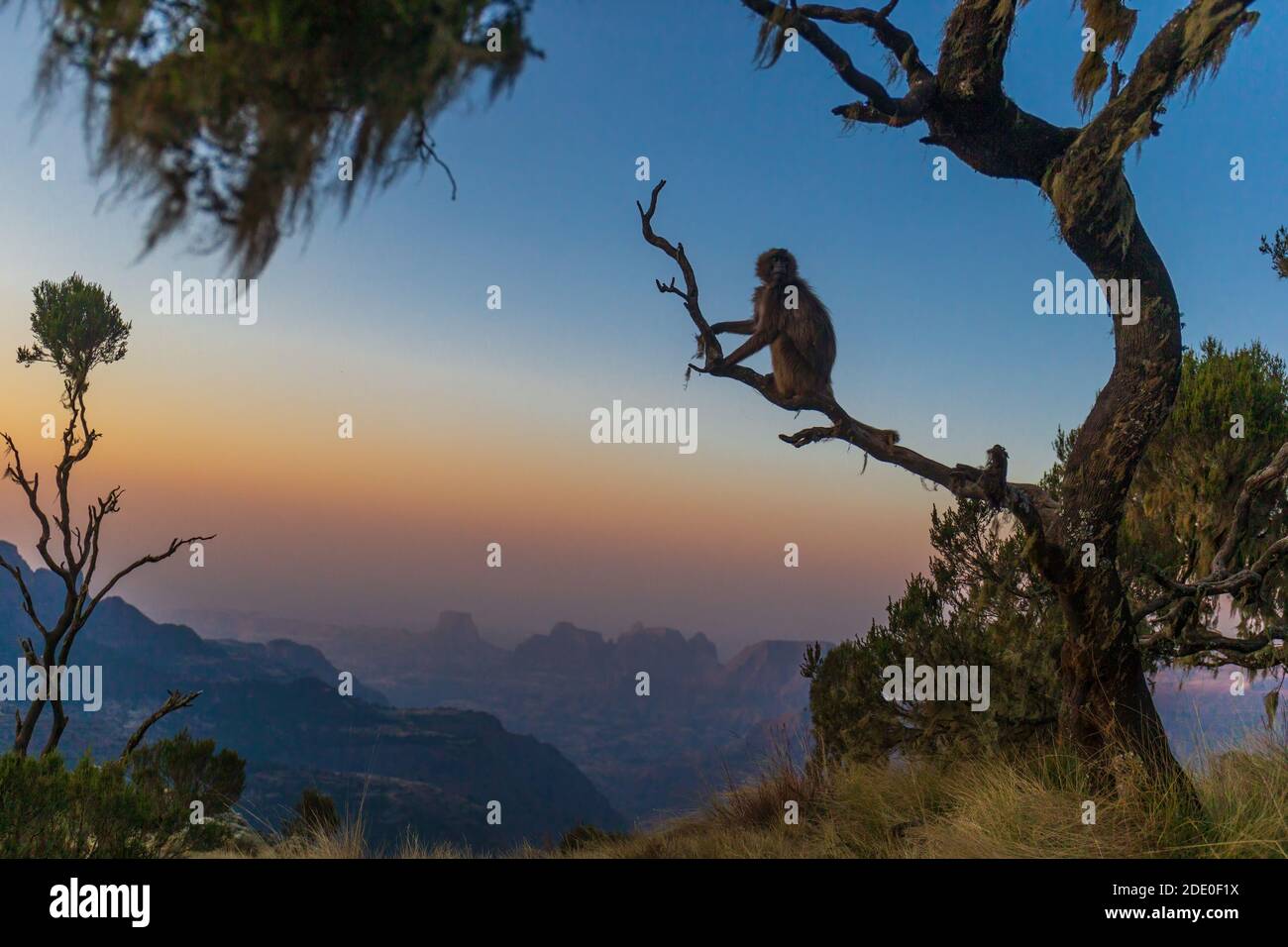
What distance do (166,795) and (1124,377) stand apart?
8579 millimetres

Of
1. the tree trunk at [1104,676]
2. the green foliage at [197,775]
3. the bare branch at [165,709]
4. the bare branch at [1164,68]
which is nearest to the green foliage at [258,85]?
the bare branch at [1164,68]

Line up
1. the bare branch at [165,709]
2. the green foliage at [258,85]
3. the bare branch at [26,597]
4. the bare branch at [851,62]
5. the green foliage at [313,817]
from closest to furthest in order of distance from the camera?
the green foliage at [258,85], the bare branch at [851,62], the green foliage at [313,817], the bare branch at [165,709], the bare branch at [26,597]

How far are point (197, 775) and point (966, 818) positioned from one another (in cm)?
820

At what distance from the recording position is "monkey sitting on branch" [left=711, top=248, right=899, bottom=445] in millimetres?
7656

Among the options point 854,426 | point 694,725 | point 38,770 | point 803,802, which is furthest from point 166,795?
point 694,725

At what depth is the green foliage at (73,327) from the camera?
10969 millimetres

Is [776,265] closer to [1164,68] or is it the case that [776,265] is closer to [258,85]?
[1164,68]

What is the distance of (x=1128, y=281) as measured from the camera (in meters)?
5.93

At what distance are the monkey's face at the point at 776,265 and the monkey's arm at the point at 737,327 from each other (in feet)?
3.03

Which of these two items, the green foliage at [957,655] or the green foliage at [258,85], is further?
the green foliage at [957,655]

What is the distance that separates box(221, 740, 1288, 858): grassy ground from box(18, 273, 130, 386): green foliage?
702 centimetres

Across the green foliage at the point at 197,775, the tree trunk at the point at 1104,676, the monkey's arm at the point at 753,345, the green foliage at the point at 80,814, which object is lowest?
the green foliage at the point at 197,775

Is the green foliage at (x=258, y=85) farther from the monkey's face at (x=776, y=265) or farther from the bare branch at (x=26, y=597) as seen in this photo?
the bare branch at (x=26, y=597)

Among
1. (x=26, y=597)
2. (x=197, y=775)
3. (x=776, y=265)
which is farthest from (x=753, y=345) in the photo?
(x=26, y=597)
